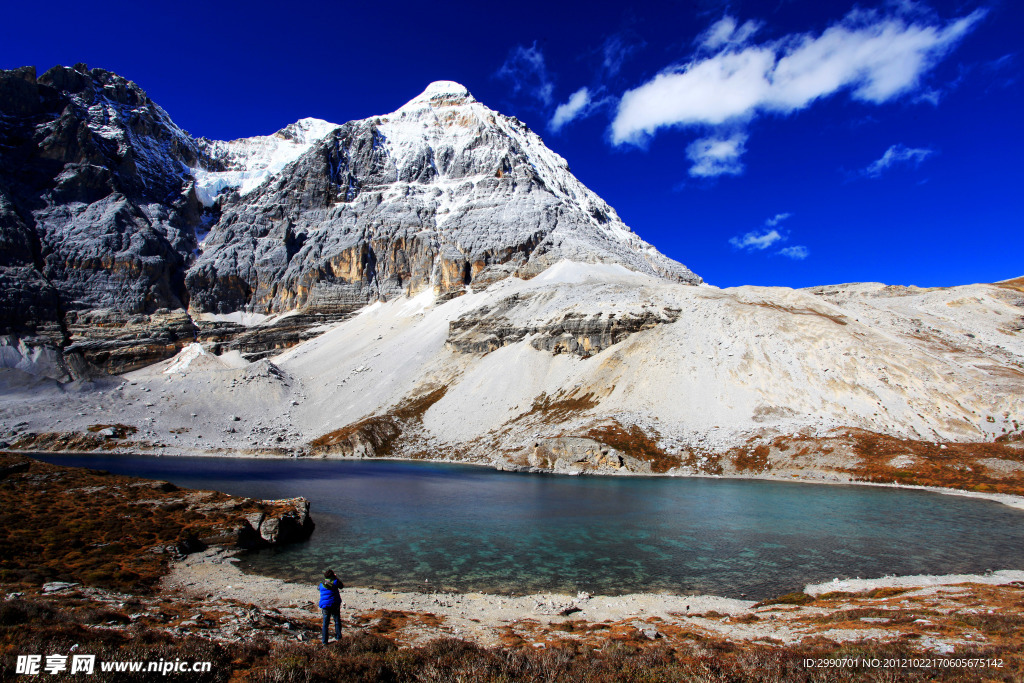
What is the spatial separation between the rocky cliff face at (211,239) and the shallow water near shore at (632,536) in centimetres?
10405

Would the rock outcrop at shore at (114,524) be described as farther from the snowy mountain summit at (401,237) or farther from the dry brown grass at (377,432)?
the snowy mountain summit at (401,237)

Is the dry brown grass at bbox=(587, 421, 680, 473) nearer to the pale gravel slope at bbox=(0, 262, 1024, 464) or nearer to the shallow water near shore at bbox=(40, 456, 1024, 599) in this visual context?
the pale gravel slope at bbox=(0, 262, 1024, 464)

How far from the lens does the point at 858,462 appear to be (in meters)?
50.8

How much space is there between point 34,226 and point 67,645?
213 metres

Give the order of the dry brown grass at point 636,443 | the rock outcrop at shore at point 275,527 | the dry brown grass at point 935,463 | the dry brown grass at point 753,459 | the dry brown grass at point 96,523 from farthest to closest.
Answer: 1. the dry brown grass at point 636,443
2. the dry brown grass at point 753,459
3. the dry brown grass at point 935,463
4. the rock outcrop at shore at point 275,527
5. the dry brown grass at point 96,523

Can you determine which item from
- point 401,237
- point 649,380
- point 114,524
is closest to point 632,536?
point 114,524

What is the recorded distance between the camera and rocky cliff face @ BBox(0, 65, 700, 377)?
147000 millimetres

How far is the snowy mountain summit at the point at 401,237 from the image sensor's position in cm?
15250

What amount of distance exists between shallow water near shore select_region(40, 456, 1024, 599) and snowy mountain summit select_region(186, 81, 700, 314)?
341 feet

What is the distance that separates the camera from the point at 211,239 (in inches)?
7446

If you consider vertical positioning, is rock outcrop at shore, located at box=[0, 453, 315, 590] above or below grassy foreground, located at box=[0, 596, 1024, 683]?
below

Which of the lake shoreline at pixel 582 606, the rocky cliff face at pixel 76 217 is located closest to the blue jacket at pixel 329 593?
the lake shoreline at pixel 582 606

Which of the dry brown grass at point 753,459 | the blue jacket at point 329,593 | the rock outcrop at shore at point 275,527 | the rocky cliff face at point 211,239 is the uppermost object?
the rocky cliff face at point 211,239

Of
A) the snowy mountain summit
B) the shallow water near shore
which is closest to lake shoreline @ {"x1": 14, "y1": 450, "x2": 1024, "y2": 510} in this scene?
the shallow water near shore
